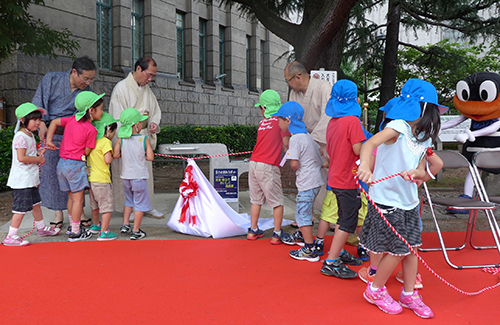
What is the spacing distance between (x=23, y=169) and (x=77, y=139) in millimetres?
638

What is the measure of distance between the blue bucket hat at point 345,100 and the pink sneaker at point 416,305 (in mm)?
1525

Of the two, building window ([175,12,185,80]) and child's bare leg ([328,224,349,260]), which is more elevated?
building window ([175,12,185,80])

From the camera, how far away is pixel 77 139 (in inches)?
176

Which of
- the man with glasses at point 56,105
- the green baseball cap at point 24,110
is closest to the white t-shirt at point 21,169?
the green baseball cap at point 24,110

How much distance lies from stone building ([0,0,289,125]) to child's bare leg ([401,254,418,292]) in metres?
9.57

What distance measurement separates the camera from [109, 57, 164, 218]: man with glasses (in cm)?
526

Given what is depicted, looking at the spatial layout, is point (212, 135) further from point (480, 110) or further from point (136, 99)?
point (480, 110)

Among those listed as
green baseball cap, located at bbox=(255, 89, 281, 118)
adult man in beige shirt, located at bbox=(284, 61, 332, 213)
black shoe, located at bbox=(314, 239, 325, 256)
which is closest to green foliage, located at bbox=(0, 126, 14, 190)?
green baseball cap, located at bbox=(255, 89, 281, 118)

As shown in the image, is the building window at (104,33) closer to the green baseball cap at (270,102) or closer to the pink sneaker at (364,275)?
the green baseball cap at (270,102)

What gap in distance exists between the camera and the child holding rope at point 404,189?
8.92 ft

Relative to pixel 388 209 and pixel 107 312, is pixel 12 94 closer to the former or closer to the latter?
pixel 107 312

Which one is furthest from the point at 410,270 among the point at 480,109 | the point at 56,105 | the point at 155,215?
the point at 56,105

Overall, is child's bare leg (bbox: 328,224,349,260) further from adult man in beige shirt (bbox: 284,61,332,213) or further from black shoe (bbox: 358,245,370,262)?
adult man in beige shirt (bbox: 284,61,332,213)

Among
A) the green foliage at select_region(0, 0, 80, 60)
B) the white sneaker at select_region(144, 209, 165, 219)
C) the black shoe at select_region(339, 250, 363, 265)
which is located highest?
the green foliage at select_region(0, 0, 80, 60)
